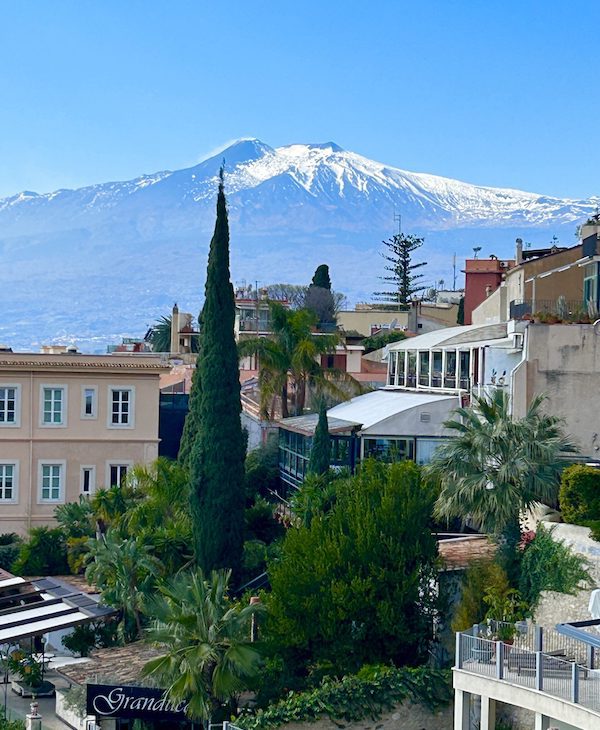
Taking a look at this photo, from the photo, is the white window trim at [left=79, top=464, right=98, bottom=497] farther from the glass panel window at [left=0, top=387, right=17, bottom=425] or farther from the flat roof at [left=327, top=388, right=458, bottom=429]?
the flat roof at [left=327, top=388, right=458, bottom=429]

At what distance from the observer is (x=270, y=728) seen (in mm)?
27125

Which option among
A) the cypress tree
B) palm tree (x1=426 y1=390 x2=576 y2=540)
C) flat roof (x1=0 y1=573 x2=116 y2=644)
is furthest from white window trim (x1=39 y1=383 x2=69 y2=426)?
palm tree (x1=426 y1=390 x2=576 y2=540)

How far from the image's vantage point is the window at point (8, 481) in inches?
1827

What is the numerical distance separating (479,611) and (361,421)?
1376 cm

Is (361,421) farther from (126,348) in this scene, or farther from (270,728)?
(126,348)

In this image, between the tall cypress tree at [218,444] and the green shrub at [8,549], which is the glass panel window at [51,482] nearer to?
the green shrub at [8,549]

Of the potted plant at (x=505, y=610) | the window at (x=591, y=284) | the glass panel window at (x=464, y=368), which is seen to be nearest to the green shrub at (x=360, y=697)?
the potted plant at (x=505, y=610)

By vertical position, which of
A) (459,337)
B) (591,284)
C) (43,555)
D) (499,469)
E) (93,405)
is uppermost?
(591,284)

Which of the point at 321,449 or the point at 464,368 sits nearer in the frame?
the point at 321,449

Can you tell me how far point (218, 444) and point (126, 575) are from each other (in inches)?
202

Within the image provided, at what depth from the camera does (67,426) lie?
47.3m

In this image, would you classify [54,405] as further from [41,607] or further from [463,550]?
[463,550]

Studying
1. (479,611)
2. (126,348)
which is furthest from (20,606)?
(126,348)

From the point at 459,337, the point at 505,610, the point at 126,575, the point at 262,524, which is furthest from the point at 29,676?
the point at 459,337
